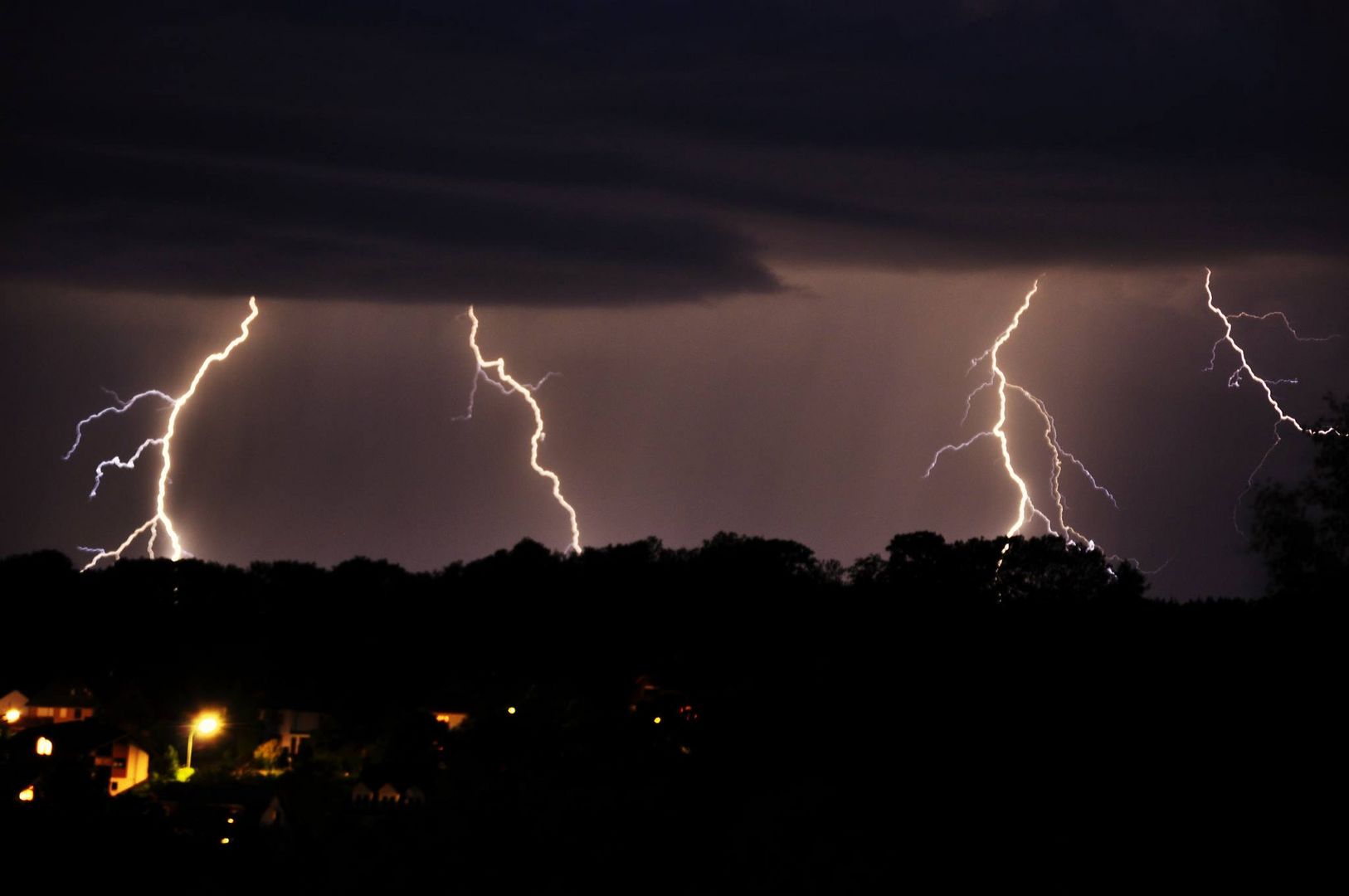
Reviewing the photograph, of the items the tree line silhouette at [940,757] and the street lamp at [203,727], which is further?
the street lamp at [203,727]

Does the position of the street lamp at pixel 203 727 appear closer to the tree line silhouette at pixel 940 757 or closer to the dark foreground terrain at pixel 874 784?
the dark foreground terrain at pixel 874 784

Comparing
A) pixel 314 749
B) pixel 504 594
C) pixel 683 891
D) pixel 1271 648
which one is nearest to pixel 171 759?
pixel 314 749

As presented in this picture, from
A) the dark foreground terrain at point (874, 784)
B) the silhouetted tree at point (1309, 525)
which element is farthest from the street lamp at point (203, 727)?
the silhouetted tree at point (1309, 525)

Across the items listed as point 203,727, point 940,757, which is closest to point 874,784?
point 940,757

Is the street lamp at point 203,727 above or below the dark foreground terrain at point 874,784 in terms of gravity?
above

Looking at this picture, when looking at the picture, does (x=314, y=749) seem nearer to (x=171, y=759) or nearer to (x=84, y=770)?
(x=171, y=759)

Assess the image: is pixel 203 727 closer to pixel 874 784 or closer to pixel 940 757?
pixel 874 784

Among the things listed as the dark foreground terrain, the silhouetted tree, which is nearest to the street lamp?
the dark foreground terrain

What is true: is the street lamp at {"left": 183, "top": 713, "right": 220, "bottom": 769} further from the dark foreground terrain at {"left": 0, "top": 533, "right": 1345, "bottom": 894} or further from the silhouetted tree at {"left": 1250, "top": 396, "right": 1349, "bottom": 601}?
the silhouetted tree at {"left": 1250, "top": 396, "right": 1349, "bottom": 601}
